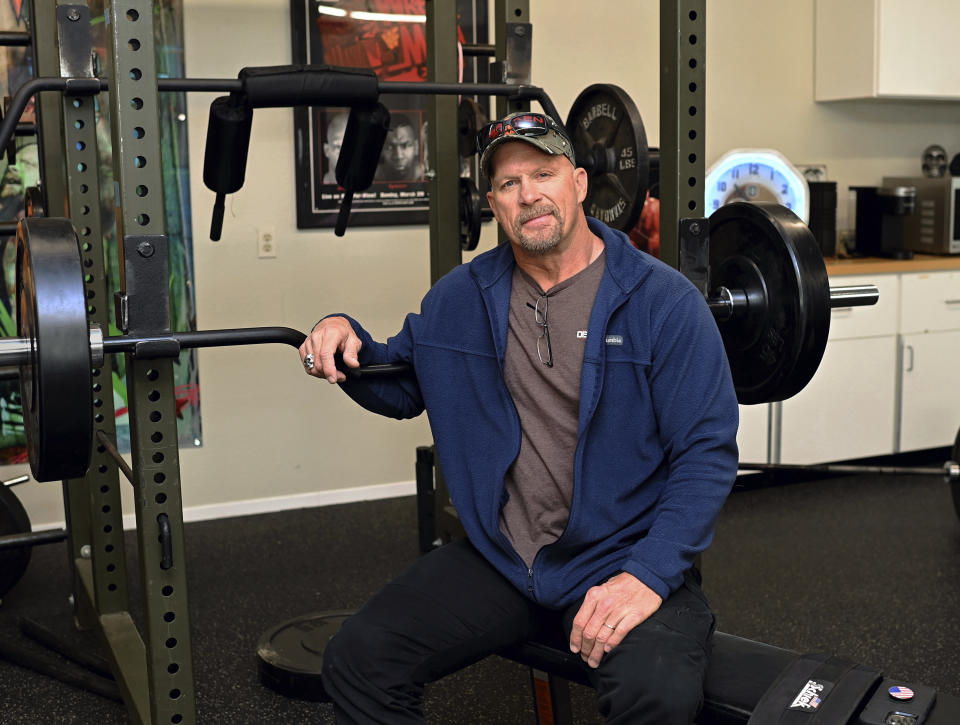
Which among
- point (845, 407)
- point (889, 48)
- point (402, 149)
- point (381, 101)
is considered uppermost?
point (889, 48)

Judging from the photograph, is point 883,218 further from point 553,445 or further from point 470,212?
point 553,445

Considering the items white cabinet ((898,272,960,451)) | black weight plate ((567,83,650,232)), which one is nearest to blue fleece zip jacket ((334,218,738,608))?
black weight plate ((567,83,650,232))

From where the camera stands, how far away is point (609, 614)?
162cm

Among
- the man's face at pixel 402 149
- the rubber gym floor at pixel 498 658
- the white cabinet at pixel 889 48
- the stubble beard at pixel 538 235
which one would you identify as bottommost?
the rubber gym floor at pixel 498 658

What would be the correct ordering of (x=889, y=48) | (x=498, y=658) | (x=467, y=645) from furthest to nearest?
1. (x=889, y=48)
2. (x=498, y=658)
3. (x=467, y=645)

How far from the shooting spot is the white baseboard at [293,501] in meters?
3.84

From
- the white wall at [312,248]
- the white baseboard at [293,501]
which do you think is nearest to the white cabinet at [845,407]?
the white wall at [312,248]

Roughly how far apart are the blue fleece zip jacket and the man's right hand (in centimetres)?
7

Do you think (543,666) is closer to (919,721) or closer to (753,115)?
(919,721)

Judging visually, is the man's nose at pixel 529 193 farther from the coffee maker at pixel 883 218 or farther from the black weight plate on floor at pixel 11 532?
the coffee maker at pixel 883 218

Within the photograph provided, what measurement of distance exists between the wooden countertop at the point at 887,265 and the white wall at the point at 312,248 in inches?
25.5

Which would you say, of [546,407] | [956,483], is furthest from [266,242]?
[956,483]

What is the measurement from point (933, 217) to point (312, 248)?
2.56 meters

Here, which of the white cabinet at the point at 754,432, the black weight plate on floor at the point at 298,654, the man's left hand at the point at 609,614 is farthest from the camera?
the white cabinet at the point at 754,432
